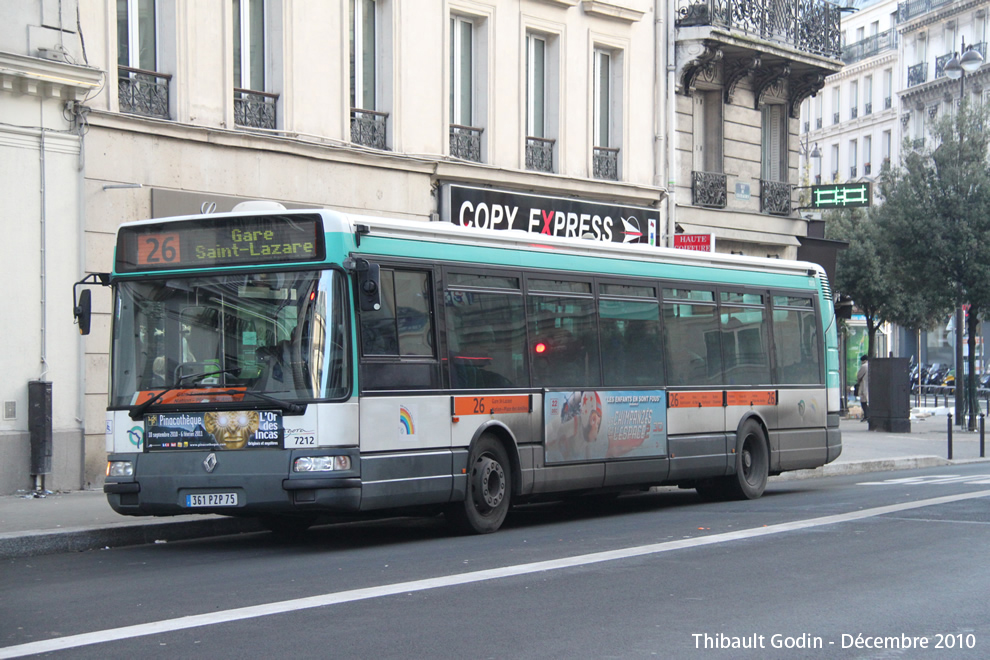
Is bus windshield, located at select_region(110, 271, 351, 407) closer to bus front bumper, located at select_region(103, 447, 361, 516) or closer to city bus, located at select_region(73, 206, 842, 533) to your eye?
city bus, located at select_region(73, 206, 842, 533)

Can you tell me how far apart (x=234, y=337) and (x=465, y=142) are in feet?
37.0

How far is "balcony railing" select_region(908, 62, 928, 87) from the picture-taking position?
68.9 metres

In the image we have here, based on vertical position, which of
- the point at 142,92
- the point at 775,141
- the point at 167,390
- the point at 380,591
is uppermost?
the point at 775,141

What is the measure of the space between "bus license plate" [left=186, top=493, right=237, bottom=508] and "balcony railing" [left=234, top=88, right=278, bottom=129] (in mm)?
8323

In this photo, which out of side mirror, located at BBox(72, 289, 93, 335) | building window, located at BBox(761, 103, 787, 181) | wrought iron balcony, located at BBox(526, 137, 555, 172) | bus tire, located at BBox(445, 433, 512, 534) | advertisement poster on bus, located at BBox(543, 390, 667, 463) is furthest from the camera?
building window, located at BBox(761, 103, 787, 181)

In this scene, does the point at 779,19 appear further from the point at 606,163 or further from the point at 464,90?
the point at 464,90

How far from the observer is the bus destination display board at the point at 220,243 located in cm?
1022

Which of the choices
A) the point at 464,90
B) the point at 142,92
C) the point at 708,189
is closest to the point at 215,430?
the point at 142,92

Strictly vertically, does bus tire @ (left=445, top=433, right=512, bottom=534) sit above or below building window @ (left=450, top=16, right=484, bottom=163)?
below

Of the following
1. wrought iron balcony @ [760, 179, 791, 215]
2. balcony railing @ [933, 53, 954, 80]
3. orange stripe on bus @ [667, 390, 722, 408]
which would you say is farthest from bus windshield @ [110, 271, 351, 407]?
balcony railing @ [933, 53, 954, 80]

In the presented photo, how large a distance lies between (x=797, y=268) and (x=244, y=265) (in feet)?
28.5

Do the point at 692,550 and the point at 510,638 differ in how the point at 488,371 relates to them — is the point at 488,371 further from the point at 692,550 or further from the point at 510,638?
the point at 510,638

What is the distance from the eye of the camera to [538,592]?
801cm

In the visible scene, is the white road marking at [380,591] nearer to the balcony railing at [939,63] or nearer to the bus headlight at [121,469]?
the bus headlight at [121,469]
